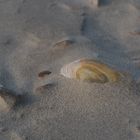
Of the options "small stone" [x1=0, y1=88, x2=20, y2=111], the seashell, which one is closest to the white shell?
the seashell

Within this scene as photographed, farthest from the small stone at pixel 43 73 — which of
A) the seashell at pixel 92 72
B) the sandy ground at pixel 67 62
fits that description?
the seashell at pixel 92 72

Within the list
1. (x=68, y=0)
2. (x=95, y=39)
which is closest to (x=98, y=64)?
(x=95, y=39)

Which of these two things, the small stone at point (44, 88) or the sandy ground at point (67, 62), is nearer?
the sandy ground at point (67, 62)

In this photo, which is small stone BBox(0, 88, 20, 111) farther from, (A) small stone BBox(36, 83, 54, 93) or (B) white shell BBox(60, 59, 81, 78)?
(B) white shell BBox(60, 59, 81, 78)

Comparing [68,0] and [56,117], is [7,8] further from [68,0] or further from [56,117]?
[56,117]

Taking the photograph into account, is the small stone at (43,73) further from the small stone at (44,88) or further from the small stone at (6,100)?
the small stone at (6,100)

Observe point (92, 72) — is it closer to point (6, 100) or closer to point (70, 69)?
point (70, 69)

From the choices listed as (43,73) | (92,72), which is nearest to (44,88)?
(43,73)
